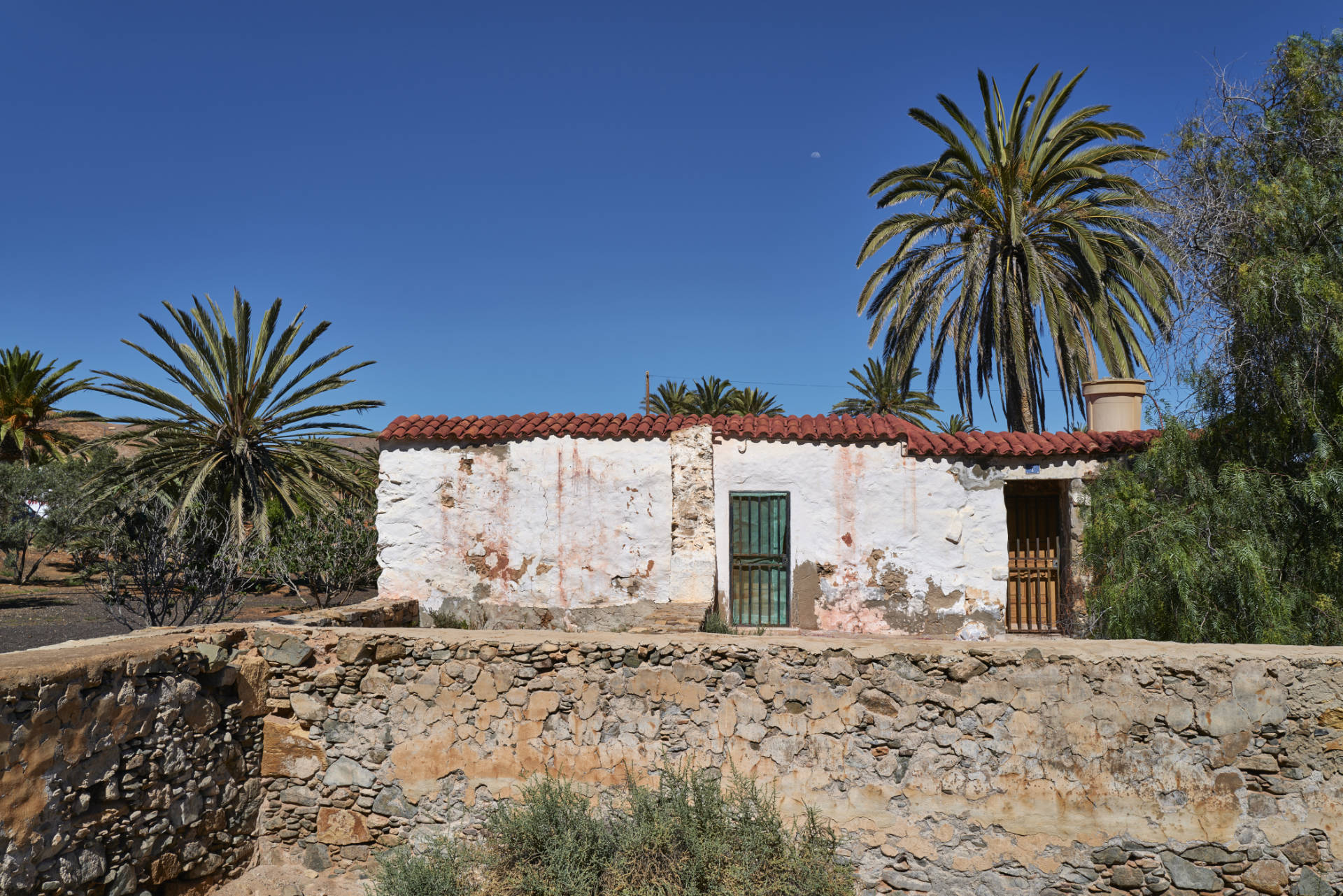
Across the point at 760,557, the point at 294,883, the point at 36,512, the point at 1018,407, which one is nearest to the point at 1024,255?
the point at 1018,407

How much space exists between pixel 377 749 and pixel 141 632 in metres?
1.86

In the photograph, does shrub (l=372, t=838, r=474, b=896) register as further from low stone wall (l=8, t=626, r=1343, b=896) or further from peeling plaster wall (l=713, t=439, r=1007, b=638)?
peeling plaster wall (l=713, t=439, r=1007, b=638)

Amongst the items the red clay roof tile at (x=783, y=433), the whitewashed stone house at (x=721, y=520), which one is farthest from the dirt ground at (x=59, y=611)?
the red clay roof tile at (x=783, y=433)

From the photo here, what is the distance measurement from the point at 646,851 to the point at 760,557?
17.9ft

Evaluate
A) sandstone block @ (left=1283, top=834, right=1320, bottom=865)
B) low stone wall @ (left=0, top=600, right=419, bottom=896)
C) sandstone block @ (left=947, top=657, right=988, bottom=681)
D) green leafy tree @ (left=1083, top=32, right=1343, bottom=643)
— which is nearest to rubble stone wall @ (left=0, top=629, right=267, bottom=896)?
low stone wall @ (left=0, top=600, right=419, bottom=896)

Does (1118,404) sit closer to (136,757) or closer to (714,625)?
(714,625)

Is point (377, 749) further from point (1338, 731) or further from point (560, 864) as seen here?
point (1338, 731)

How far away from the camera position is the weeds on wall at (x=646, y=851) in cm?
464

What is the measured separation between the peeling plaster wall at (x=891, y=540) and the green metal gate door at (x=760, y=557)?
0.45 feet

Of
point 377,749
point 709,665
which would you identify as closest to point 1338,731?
point 709,665

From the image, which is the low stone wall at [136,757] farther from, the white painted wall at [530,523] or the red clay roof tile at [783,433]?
the red clay roof tile at [783,433]

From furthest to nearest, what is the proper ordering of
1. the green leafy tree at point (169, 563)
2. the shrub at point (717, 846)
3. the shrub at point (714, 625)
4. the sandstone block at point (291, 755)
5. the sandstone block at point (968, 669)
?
the green leafy tree at point (169, 563) → the shrub at point (714, 625) → the sandstone block at point (291, 755) → the sandstone block at point (968, 669) → the shrub at point (717, 846)

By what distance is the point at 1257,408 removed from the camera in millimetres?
8078

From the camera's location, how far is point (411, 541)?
10047 millimetres
